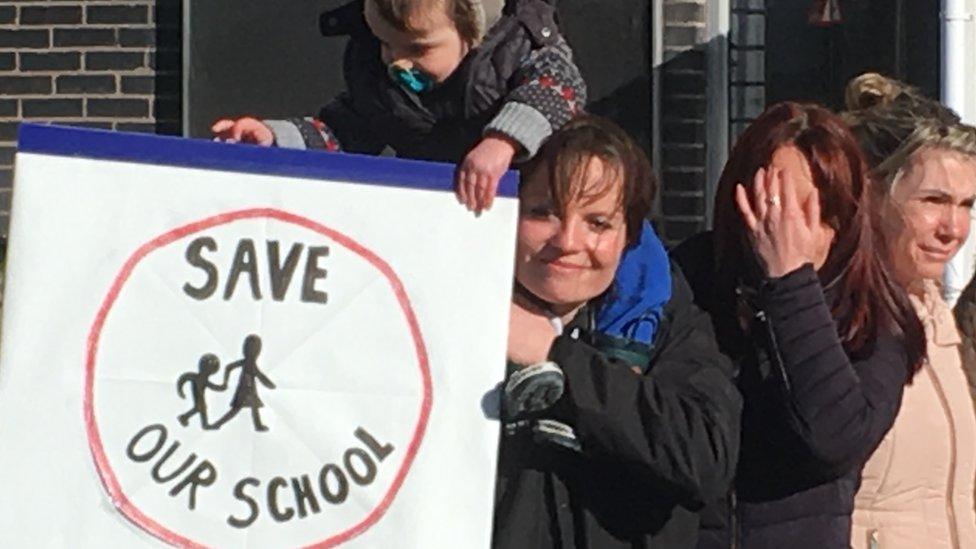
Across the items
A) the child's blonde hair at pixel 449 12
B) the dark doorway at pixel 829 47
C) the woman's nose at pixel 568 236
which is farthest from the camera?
the dark doorway at pixel 829 47

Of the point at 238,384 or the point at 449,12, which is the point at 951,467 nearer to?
the point at 449,12

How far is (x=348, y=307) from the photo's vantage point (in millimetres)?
2643

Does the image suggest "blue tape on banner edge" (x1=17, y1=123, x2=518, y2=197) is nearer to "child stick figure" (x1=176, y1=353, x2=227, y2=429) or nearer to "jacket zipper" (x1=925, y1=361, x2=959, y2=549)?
"child stick figure" (x1=176, y1=353, x2=227, y2=429)

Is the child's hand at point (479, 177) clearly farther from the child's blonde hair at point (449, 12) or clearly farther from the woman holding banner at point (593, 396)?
the child's blonde hair at point (449, 12)

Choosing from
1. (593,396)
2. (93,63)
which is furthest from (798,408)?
(93,63)

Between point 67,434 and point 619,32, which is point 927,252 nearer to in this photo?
point 67,434

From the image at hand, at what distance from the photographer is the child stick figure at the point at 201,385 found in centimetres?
259

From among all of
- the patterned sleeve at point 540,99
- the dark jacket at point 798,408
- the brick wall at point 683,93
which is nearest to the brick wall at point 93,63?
the brick wall at point 683,93

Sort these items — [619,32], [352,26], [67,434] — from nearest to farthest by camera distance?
[67,434]
[352,26]
[619,32]

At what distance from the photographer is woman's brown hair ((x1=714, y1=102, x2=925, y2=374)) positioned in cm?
290

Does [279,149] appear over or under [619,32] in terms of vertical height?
under

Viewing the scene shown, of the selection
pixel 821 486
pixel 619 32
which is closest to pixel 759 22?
pixel 619 32

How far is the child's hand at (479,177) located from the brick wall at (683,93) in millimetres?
3833

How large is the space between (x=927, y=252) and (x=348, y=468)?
4.18 ft
